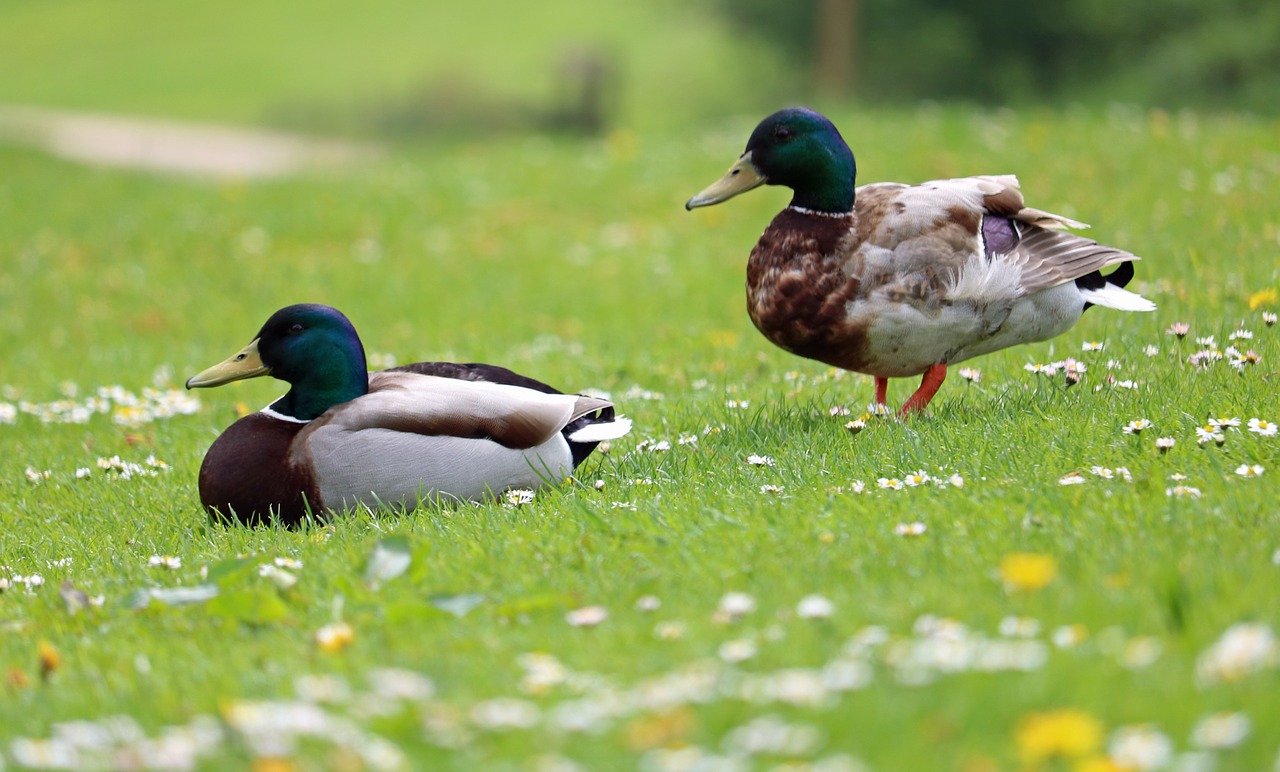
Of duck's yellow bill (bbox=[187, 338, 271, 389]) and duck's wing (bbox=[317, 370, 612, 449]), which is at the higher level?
duck's yellow bill (bbox=[187, 338, 271, 389])

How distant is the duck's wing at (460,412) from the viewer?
186 inches

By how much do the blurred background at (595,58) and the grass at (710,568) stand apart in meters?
13.1

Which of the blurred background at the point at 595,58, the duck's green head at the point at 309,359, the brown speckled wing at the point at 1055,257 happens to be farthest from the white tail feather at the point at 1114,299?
the blurred background at the point at 595,58

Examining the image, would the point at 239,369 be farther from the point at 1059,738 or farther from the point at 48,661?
the point at 1059,738

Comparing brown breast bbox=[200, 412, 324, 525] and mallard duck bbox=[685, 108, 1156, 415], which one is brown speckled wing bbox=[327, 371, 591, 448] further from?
mallard duck bbox=[685, 108, 1156, 415]

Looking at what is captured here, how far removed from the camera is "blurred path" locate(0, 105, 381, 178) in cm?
2019

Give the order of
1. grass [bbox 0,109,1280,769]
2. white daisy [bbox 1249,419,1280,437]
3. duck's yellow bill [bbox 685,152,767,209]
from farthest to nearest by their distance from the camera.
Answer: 1. duck's yellow bill [bbox 685,152,767,209]
2. white daisy [bbox 1249,419,1280,437]
3. grass [bbox 0,109,1280,769]

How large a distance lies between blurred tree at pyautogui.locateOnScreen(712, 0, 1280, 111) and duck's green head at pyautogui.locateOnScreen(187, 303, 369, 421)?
17.0m

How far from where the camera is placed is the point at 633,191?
13.0 metres

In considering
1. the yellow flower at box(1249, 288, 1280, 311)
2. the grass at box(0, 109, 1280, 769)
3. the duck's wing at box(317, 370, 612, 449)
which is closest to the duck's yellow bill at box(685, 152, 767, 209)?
the grass at box(0, 109, 1280, 769)

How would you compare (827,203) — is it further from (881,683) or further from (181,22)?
(181,22)

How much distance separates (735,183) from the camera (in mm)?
5332

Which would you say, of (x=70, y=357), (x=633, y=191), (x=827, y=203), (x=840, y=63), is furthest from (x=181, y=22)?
(x=827, y=203)

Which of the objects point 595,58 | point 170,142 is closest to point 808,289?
point 595,58
